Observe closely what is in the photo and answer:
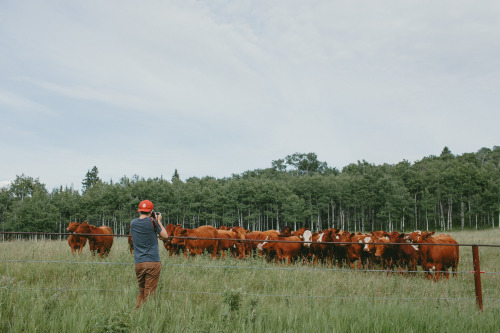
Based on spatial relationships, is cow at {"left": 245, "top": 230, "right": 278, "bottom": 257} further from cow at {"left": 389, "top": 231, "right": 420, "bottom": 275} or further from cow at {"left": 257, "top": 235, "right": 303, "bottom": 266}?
cow at {"left": 389, "top": 231, "right": 420, "bottom": 275}

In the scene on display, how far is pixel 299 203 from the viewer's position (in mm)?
74375

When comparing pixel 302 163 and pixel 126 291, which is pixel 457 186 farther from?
pixel 126 291

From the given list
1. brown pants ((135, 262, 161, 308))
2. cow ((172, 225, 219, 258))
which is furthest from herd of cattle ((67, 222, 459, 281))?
brown pants ((135, 262, 161, 308))

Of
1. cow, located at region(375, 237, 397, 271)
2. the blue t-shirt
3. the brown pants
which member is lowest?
cow, located at region(375, 237, 397, 271)

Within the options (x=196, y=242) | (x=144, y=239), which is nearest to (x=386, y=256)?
(x=196, y=242)

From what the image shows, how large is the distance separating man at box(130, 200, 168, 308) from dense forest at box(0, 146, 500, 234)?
221 feet

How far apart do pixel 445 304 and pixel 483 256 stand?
13.5 meters

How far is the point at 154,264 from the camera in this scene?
18.9ft

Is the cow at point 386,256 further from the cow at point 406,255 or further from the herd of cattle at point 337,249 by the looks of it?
the cow at point 406,255

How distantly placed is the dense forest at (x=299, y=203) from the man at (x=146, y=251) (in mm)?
67298

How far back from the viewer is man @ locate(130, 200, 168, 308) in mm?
5703

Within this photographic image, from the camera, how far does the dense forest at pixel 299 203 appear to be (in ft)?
224

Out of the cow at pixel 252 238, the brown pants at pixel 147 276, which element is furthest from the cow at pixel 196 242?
the brown pants at pixel 147 276

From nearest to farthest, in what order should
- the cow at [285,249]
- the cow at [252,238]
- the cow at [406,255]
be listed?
the cow at [406,255] < the cow at [285,249] < the cow at [252,238]
